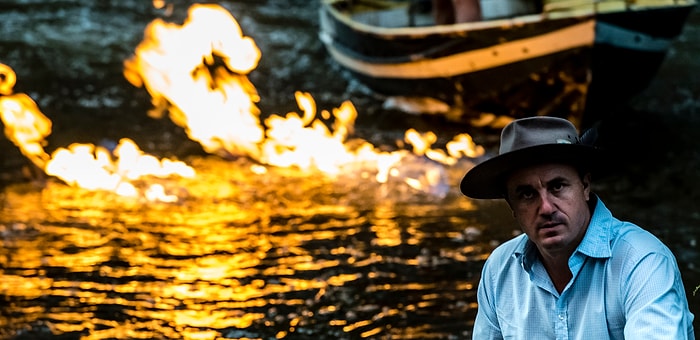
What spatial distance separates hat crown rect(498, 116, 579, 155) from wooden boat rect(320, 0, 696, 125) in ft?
25.3

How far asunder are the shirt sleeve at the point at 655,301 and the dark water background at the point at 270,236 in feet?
11.2

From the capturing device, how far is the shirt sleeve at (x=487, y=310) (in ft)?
10.7

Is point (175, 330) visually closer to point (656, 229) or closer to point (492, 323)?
point (492, 323)

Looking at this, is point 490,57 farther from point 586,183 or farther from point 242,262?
point 586,183

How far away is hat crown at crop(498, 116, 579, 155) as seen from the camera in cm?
297

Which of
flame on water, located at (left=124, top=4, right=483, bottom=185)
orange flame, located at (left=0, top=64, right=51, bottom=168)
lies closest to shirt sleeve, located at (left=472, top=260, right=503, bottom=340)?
flame on water, located at (left=124, top=4, right=483, bottom=185)

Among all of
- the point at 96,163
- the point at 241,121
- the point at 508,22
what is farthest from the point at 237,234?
the point at 508,22

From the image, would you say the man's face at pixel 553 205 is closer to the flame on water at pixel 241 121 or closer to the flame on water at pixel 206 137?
the flame on water at pixel 206 137

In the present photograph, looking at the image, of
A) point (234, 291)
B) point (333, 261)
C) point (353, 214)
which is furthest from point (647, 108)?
point (234, 291)

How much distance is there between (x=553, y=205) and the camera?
2945mm

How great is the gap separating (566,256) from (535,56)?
329 inches

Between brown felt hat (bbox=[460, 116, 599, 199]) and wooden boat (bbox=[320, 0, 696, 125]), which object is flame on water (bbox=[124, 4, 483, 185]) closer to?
wooden boat (bbox=[320, 0, 696, 125])

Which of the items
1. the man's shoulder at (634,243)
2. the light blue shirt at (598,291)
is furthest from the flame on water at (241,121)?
the man's shoulder at (634,243)

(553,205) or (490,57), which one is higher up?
(490,57)
